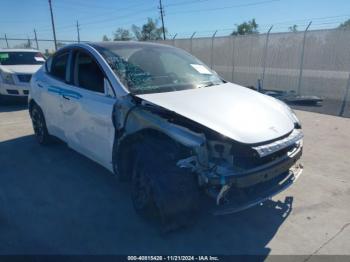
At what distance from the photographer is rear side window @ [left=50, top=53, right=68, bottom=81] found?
14.4ft

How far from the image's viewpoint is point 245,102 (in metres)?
3.26

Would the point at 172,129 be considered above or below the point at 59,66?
below

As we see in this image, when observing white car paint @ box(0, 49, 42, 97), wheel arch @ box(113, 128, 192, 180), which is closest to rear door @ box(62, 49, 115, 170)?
wheel arch @ box(113, 128, 192, 180)

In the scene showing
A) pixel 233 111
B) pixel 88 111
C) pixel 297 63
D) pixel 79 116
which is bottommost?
pixel 297 63

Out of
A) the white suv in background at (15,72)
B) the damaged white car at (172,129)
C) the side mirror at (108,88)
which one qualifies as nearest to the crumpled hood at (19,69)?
the white suv in background at (15,72)

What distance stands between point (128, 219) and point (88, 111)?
4.47 feet

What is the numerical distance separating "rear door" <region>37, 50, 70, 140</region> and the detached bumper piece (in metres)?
2.78

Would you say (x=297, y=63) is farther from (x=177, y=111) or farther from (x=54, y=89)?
(x=177, y=111)

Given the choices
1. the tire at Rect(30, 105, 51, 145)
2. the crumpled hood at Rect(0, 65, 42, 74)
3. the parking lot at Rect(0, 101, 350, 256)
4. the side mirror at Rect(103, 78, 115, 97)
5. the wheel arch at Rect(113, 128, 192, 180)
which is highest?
the side mirror at Rect(103, 78, 115, 97)

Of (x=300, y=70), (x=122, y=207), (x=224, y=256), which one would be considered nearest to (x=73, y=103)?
(x=122, y=207)

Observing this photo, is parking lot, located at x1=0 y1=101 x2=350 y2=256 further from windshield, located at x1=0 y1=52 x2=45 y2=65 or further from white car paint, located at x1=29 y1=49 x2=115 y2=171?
windshield, located at x1=0 y1=52 x2=45 y2=65

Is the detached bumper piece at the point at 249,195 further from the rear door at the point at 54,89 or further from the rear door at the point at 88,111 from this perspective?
the rear door at the point at 54,89

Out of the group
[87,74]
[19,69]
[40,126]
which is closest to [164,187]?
[87,74]

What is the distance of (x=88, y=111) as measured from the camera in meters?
3.60
